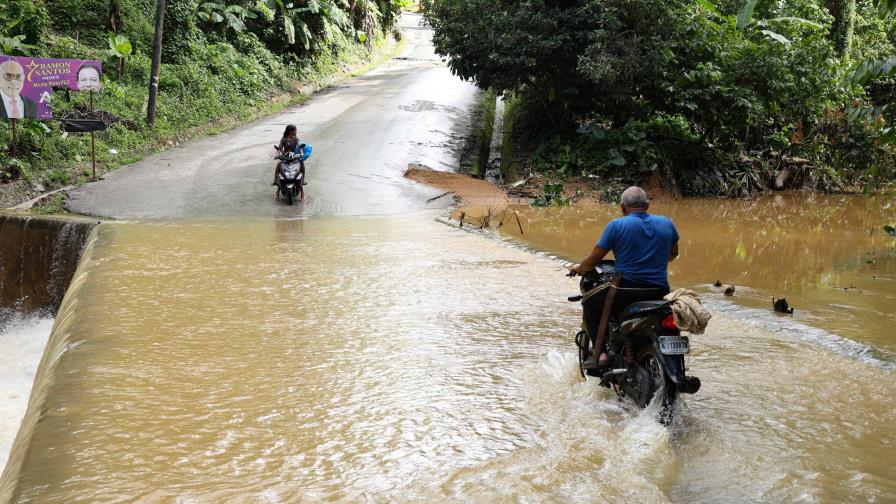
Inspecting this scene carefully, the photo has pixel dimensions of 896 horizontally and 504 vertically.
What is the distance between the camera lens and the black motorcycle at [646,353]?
4.86 m

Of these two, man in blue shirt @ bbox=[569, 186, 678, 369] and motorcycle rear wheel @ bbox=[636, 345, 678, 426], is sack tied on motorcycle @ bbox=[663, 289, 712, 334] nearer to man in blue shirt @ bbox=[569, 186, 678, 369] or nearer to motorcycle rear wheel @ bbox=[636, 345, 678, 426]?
motorcycle rear wheel @ bbox=[636, 345, 678, 426]

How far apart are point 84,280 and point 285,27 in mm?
20996

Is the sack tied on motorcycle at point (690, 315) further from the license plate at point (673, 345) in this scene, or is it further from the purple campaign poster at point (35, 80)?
the purple campaign poster at point (35, 80)

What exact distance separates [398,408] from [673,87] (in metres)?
14.6

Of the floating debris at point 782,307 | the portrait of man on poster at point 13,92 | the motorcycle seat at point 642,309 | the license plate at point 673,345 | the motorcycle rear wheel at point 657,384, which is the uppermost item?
the portrait of man on poster at point 13,92

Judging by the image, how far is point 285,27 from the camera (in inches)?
1090

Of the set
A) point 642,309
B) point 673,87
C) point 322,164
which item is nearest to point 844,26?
point 673,87

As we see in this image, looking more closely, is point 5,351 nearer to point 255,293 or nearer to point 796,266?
point 255,293

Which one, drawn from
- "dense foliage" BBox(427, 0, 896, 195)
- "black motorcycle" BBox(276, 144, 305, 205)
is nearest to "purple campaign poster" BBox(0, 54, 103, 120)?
"black motorcycle" BBox(276, 144, 305, 205)

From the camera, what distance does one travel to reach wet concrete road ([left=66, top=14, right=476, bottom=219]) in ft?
48.3

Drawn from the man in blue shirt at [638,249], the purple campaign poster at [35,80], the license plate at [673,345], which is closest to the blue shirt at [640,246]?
the man in blue shirt at [638,249]

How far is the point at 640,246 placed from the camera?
540cm

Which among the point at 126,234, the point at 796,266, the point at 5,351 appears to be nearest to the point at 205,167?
the point at 126,234

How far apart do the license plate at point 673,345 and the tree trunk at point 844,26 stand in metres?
24.5
